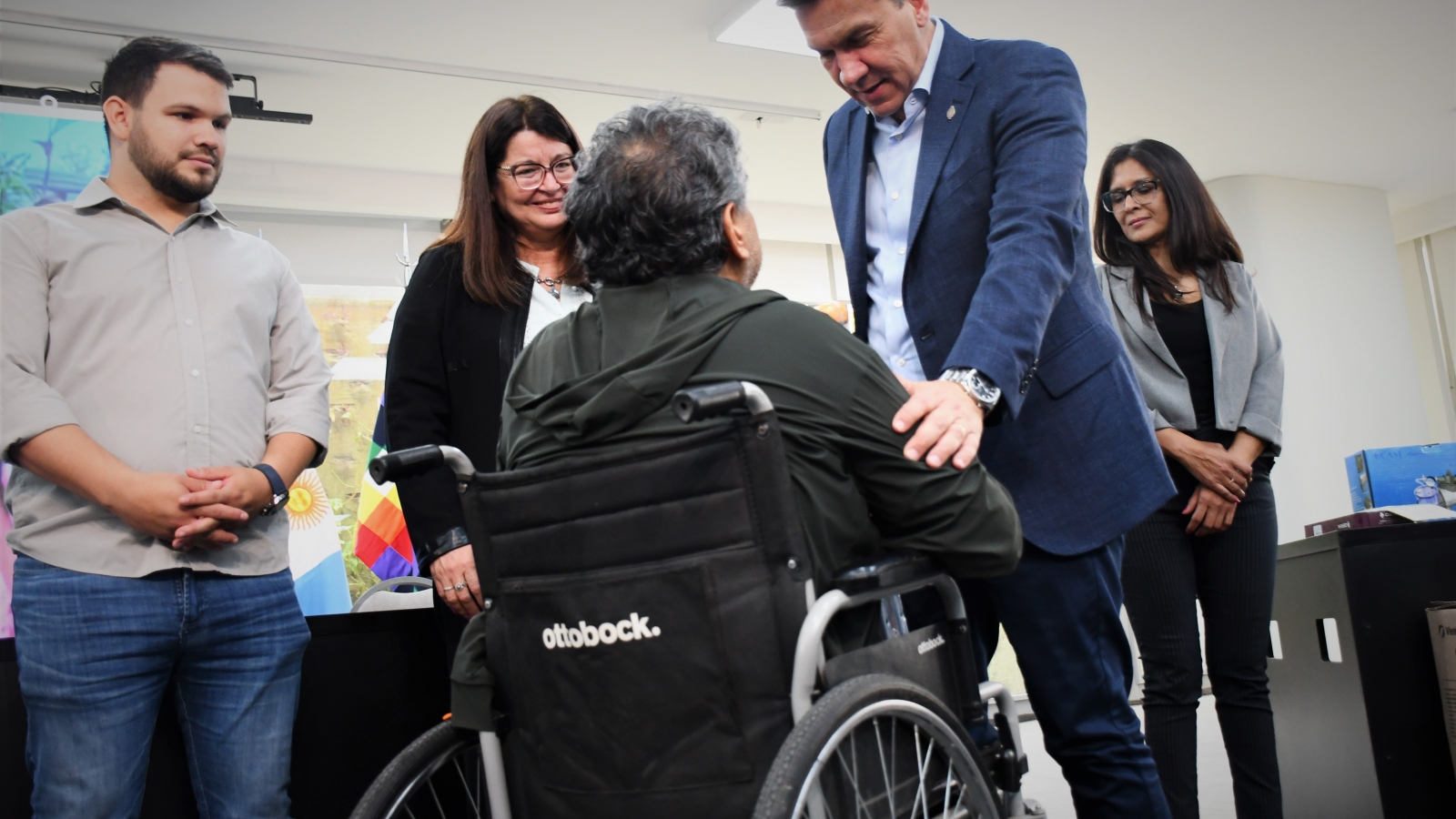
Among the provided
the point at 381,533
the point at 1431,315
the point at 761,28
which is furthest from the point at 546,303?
the point at 1431,315

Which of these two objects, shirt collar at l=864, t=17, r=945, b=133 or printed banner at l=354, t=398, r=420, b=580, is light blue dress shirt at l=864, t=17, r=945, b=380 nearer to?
shirt collar at l=864, t=17, r=945, b=133

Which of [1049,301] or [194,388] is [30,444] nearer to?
[194,388]

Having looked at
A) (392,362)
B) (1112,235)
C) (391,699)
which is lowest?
(391,699)

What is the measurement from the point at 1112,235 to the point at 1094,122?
156 inches

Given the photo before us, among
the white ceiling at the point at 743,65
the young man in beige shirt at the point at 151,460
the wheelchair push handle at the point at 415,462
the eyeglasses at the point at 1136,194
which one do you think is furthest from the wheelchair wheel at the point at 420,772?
the white ceiling at the point at 743,65

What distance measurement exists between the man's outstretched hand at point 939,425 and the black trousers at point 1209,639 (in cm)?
128

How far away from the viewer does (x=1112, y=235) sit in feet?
8.45

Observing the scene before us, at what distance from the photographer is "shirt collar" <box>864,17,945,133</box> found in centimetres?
148

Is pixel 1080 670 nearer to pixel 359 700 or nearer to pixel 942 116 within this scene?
pixel 942 116

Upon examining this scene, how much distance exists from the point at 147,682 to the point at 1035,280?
1395 mm

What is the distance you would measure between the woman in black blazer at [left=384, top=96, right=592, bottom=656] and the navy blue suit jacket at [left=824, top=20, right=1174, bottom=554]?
2.14 feet

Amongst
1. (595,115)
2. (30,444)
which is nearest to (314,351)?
(30,444)

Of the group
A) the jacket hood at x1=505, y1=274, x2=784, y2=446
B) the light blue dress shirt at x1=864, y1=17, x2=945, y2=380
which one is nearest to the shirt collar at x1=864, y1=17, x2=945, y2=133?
the light blue dress shirt at x1=864, y1=17, x2=945, y2=380

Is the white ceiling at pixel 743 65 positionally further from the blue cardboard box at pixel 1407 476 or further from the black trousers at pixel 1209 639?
the black trousers at pixel 1209 639
